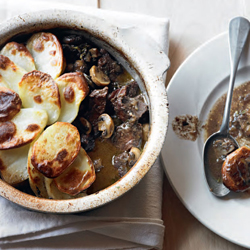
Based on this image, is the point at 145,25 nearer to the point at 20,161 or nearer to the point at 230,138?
the point at 230,138

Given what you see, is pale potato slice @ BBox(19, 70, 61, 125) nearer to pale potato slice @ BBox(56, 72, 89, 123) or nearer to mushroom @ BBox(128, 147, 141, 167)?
pale potato slice @ BBox(56, 72, 89, 123)

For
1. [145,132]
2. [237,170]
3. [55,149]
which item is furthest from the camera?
[237,170]

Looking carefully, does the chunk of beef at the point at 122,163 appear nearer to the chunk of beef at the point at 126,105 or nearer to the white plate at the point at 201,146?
the chunk of beef at the point at 126,105

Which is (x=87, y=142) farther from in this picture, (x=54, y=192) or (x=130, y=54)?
(x=130, y=54)

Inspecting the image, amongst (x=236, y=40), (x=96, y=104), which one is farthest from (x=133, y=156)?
(x=236, y=40)

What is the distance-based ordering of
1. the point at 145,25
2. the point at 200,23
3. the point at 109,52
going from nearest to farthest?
1. the point at 109,52
2. the point at 145,25
3. the point at 200,23

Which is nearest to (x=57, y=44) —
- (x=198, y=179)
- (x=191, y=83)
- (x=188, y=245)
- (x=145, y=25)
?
(x=145, y=25)

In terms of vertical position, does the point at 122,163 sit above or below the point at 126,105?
below

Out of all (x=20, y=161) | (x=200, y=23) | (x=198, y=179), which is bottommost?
(x=198, y=179)
